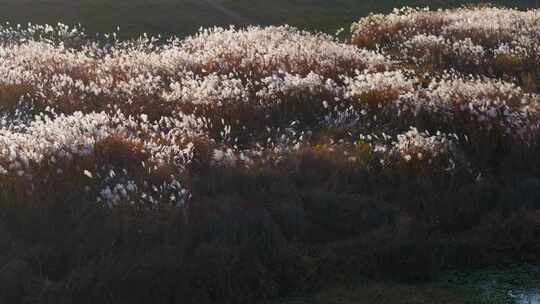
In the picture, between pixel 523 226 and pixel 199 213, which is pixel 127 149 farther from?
pixel 523 226

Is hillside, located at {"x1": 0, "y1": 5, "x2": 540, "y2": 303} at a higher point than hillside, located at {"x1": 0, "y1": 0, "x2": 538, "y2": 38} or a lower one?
lower

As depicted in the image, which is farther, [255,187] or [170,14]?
[170,14]

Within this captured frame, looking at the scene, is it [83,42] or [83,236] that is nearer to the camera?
[83,236]

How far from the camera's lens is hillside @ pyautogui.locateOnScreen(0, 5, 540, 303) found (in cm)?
627

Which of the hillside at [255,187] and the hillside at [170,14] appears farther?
the hillside at [170,14]

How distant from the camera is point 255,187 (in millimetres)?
7492

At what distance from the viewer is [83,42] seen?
18.7 m

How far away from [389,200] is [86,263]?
3133mm

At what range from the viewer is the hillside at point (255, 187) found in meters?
6.27

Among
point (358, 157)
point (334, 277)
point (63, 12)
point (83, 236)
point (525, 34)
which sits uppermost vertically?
point (63, 12)

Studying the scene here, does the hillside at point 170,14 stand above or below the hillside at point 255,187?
above

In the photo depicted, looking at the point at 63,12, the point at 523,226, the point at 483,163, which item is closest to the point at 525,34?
the point at 483,163

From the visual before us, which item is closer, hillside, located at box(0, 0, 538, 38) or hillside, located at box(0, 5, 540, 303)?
hillside, located at box(0, 5, 540, 303)

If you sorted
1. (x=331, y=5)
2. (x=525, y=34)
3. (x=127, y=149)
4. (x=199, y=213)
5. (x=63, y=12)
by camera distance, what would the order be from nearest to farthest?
(x=199, y=213)
(x=127, y=149)
(x=525, y=34)
(x=63, y=12)
(x=331, y=5)
